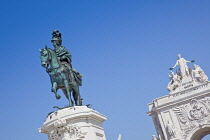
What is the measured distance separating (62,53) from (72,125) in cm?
241

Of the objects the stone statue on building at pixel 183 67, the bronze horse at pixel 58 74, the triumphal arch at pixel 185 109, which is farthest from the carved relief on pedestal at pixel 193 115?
the bronze horse at pixel 58 74

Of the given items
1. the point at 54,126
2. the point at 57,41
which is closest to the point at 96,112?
the point at 54,126

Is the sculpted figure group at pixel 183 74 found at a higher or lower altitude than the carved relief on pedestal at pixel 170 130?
higher

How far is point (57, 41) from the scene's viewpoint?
9.48 metres

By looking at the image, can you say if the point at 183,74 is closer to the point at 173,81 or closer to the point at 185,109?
the point at 173,81

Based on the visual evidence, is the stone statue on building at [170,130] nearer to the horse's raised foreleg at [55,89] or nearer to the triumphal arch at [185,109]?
the triumphal arch at [185,109]

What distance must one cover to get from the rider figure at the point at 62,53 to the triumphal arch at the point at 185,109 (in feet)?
63.1

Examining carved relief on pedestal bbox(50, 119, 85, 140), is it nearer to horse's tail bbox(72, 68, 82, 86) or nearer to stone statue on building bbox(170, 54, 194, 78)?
horse's tail bbox(72, 68, 82, 86)

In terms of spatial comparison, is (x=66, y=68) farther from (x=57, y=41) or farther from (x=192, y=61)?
(x=192, y=61)

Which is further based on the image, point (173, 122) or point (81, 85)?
point (173, 122)

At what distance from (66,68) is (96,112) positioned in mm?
1628

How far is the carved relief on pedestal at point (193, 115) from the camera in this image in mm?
26109

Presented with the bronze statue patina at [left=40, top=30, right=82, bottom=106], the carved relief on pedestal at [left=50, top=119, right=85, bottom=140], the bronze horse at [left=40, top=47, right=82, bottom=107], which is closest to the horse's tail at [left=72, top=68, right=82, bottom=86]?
the bronze statue patina at [left=40, top=30, right=82, bottom=106]

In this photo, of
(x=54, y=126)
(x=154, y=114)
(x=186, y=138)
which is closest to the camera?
(x=54, y=126)
